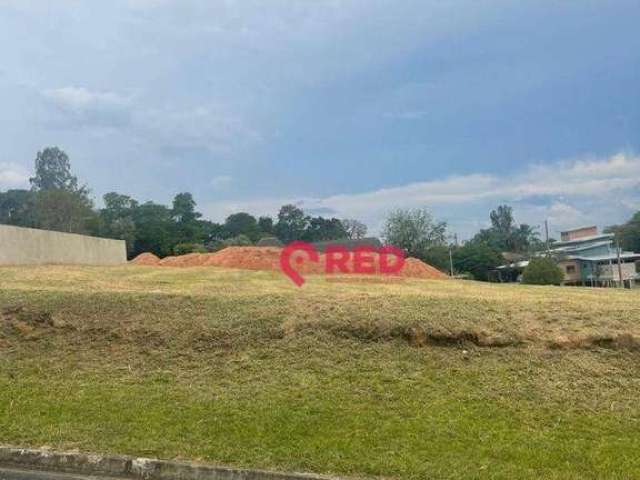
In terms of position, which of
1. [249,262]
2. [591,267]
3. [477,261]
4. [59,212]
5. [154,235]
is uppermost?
[59,212]

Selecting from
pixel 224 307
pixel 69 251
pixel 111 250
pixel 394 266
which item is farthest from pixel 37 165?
pixel 224 307

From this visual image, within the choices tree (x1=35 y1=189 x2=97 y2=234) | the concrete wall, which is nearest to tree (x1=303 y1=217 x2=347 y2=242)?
tree (x1=35 y1=189 x2=97 y2=234)

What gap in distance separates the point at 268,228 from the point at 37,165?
27001 mm

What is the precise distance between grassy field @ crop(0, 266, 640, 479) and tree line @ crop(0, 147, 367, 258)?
1515 inches

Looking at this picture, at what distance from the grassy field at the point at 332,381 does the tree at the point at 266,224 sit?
62678mm

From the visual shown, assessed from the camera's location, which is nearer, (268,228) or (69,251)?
(69,251)

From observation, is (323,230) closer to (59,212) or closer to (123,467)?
(59,212)

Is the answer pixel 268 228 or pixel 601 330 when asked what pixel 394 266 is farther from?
pixel 268 228

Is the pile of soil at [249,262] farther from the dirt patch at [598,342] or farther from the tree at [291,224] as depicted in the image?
the tree at [291,224]

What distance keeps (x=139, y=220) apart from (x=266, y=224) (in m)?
17.9

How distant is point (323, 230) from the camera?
231ft

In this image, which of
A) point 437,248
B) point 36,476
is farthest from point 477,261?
point 36,476

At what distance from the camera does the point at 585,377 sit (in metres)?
5.54

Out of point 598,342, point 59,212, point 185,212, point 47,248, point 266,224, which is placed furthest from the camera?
point 266,224
